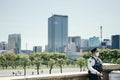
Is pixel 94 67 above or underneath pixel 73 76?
above

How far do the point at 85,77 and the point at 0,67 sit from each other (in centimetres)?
10664

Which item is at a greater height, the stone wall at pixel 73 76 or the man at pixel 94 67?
the man at pixel 94 67

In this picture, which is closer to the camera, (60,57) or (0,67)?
(0,67)

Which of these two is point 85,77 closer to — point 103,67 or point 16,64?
point 103,67

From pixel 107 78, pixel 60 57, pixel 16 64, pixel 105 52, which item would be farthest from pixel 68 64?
pixel 107 78

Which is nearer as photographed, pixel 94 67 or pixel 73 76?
pixel 94 67

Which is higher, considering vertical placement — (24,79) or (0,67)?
(24,79)

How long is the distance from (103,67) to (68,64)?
12360cm

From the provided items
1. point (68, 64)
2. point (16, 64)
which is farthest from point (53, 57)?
point (16, 64)

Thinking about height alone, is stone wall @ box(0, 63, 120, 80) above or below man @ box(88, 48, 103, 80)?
below

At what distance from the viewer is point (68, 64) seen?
133m

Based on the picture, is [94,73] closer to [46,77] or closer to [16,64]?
[46,77]

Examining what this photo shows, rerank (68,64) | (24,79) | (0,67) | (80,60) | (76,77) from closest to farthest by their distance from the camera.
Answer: (24,79)
(76,77)
(80,60)
(0,67)
(68,64)

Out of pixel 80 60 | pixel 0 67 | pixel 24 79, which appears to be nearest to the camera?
pixel 24 79
